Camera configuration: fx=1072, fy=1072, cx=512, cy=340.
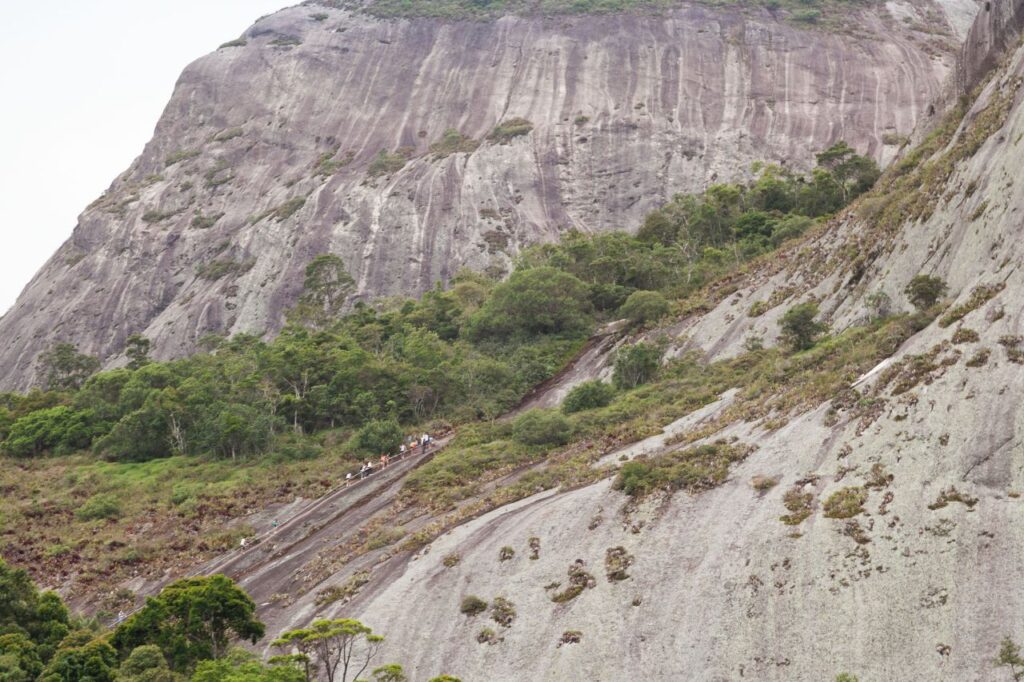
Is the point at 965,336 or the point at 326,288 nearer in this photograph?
the point at 965,336

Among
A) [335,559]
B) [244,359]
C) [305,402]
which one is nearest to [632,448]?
[335,559]

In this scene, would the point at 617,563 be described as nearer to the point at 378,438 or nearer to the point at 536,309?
the point at 378,438

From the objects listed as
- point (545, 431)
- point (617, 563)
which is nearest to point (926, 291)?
point (617, 563)

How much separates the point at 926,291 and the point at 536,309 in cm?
3498

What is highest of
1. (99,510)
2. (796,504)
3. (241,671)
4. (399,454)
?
(99,510)

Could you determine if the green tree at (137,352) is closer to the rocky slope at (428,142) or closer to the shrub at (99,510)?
the rocky slope at (428,142)

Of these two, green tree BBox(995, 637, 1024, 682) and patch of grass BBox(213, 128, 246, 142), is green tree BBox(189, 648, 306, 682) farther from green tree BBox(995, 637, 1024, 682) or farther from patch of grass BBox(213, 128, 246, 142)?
patch of grass BBox(213, 128, 246, 142)

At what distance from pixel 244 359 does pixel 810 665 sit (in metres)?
53.6

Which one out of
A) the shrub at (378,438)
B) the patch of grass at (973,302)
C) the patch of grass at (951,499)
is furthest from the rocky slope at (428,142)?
the patch of grass at (951,499)

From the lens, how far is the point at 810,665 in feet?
76.4

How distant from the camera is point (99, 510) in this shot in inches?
2024

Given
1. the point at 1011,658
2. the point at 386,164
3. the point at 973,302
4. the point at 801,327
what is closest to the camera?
the point at 1011,658

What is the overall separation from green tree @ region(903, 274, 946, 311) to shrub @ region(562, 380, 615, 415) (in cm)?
1819

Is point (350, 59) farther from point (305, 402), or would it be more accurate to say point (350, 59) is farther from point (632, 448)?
point (632, 448)
